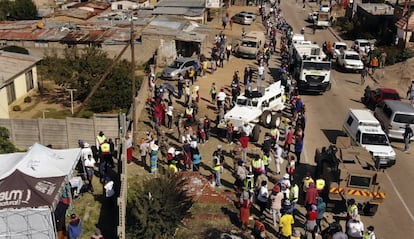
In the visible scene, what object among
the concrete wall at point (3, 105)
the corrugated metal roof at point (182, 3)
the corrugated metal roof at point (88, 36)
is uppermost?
the corrugated metal roof at point (182, 3)

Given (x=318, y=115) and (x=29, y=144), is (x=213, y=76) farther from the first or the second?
(x=29, y=144)

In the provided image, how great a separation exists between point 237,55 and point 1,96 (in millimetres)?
21286

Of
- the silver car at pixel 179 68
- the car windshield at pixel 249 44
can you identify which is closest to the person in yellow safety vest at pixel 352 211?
the silver car at pixel 179 68

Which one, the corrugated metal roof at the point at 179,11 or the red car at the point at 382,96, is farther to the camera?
the corrugated metal roof at the point at 179,11

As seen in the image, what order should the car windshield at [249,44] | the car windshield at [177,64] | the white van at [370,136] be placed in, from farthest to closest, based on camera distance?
the car windshield at [249,44] → the car windshield at [177,64] → the white van at [370,136]

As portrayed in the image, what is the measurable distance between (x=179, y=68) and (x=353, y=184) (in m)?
19.8

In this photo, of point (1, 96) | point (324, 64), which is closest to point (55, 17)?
point (1, 96)

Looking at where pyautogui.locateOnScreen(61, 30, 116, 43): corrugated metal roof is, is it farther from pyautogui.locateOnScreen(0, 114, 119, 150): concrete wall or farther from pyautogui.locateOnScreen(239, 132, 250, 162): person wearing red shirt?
pyautogui.locateOnScreen(239, 132, 250, 162): person wearing red shirt

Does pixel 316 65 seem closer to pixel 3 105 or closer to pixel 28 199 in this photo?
pixel 3 105

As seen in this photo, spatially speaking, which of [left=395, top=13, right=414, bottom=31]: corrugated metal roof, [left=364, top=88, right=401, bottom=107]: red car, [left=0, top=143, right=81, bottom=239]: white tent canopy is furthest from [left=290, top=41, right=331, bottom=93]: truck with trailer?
[left=0, top=143, right=81, bottom=239]: white tent canopy

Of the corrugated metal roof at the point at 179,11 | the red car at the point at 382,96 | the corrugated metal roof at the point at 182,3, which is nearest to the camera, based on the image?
the red car at the point at 382,96

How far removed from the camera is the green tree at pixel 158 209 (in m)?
15.7

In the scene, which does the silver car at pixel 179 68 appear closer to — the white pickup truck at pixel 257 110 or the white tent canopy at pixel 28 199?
the white pickup truck at pixel 257 110

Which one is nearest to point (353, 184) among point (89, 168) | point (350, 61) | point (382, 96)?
point (89, 168)
